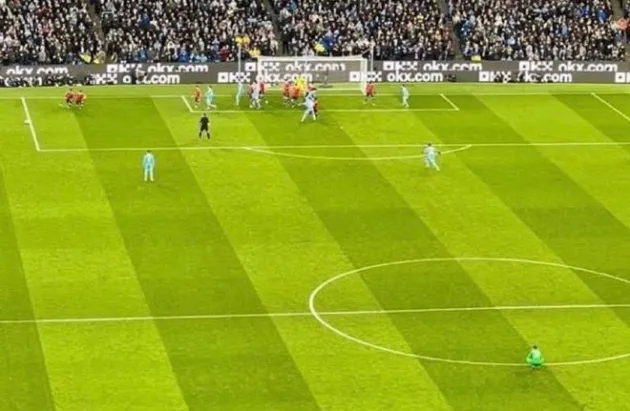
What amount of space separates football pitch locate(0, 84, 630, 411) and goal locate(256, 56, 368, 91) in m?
2.23

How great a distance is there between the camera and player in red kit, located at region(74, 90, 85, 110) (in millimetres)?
82062

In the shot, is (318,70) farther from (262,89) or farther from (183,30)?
(183,30)

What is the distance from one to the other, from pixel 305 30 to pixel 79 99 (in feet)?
54.0

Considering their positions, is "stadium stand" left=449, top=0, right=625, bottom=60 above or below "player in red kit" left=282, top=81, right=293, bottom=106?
above

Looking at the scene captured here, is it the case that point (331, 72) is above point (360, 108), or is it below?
above

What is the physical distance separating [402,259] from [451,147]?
18.2 m

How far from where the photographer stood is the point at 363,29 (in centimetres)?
9412

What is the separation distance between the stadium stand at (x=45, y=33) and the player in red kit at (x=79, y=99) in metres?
6.15

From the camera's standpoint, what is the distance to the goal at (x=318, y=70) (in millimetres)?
87625

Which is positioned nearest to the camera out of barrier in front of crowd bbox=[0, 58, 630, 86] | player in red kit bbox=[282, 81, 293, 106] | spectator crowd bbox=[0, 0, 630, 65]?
player in red kit bbox=[282, 81, 293, 106]

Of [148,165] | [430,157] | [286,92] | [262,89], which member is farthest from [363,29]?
[148,165]

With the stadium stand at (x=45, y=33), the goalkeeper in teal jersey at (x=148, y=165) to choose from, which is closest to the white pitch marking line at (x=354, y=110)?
the stadium stand at (x=45, y=33)

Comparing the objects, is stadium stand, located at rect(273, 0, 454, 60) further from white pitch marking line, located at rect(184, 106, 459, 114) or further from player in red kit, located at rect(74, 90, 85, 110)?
player in red kit, located at rect(74, 90, 85, 110)

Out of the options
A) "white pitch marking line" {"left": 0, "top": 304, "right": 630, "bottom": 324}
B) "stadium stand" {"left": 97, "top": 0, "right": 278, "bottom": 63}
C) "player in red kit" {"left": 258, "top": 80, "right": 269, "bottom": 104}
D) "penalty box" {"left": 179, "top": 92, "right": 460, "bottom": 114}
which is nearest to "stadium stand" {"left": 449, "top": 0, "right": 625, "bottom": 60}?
"penalty box" {"left": 179, "top": 92, "right": 460, "bottom": 114}
